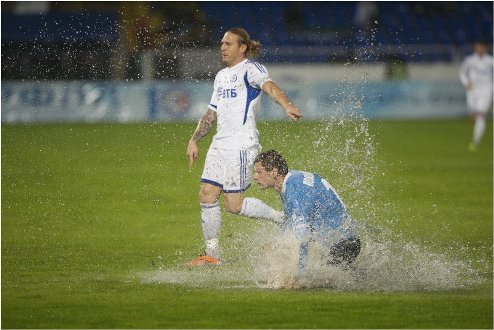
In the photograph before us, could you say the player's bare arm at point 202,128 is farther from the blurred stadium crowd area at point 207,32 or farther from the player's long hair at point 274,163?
the blurred stadium crowd area at point 207,32

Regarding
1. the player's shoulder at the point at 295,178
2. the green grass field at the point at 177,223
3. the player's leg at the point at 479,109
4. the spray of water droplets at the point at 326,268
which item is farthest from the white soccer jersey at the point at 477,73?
the player's shoulder at the point at 295,178

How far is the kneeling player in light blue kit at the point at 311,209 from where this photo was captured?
27.6 feet

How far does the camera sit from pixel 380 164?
62.0 feet

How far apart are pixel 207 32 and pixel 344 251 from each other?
22765mm

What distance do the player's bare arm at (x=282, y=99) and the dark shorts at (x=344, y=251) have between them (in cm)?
113

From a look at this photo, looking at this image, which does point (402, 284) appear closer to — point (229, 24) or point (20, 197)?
point (20, 197)

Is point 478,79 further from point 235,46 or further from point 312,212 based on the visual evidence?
point 312,212

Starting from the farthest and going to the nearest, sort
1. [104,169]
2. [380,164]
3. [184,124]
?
[184,124], [380,164], [104,169]

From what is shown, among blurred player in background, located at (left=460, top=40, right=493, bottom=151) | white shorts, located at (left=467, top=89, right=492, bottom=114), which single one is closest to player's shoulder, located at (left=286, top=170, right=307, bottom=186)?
blurred player in background, located at (left=460, top=40, right=493, bottom=151)

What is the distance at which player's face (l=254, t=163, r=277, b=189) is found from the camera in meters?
8.56

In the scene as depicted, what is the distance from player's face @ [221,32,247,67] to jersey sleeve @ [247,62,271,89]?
0.56 ft

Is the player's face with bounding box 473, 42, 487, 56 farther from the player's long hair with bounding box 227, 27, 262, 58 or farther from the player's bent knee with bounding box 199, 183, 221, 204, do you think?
the player's bent knee with bounding box 199, 183, 221, 204

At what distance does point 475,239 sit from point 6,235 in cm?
518

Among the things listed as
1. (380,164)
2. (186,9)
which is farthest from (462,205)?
(186,9)
